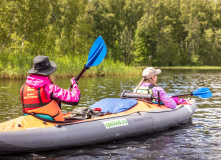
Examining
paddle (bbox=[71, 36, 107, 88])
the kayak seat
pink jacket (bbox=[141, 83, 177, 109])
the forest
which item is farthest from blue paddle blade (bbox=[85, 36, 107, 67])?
the forest

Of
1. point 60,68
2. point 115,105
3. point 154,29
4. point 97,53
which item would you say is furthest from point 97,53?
point 154,29

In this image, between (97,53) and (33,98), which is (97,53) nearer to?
(97,53)

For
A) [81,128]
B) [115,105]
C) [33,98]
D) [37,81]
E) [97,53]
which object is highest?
[97,53]

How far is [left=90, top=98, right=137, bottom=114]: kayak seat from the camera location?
5.65 m

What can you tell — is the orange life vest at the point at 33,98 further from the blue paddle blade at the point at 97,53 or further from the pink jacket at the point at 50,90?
the blue paddle blade at the point at 97,53

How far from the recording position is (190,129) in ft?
19.8

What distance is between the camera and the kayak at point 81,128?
164 inches

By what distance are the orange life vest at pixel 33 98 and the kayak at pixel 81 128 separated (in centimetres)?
13

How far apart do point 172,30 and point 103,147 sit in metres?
45.5

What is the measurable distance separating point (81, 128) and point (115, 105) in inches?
47.9

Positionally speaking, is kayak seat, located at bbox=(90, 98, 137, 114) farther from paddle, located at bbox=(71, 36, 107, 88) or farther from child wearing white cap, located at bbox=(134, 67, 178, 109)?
paddle, located at bbox=(71, 36, 107, 88)

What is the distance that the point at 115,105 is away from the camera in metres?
5.75

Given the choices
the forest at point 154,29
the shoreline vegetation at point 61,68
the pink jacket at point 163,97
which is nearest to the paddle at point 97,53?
the pink jacket at point 163,97

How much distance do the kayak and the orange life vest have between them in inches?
5.1
